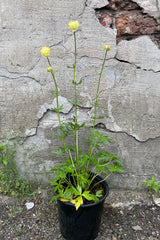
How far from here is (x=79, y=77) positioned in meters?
2.07

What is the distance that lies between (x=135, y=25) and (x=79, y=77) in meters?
0.69

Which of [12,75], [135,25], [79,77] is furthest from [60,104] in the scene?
[135,25]

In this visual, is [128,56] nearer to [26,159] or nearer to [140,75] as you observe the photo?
[140,75]

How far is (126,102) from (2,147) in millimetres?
1258

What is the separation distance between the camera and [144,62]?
2057 mm

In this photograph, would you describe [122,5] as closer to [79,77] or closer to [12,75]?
[79,77]

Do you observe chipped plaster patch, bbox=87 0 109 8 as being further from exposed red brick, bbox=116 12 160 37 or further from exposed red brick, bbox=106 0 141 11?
exposed red brick, bbox=116 12 160 37

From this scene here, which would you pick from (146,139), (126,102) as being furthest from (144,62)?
(146,139)

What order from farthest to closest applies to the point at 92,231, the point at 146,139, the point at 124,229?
1. the point at 146,139
2. the point at 124,229
3. the point at 92,231

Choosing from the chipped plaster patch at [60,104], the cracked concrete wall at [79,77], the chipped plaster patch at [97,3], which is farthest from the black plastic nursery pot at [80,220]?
the chipped plaster patch at [97,3]

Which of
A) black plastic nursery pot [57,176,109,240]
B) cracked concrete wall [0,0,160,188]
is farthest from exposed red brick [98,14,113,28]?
black plastic nursery pot [57,176,109,240]

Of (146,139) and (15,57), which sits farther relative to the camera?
(146,139)

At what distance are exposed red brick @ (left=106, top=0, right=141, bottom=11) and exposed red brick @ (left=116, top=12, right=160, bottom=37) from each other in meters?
0.06

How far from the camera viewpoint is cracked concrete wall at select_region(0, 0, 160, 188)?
1.98 meters
